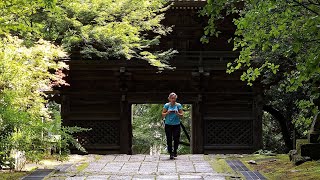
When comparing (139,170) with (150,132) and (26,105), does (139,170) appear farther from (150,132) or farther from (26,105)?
(150,132)

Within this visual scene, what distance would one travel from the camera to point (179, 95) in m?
16.4

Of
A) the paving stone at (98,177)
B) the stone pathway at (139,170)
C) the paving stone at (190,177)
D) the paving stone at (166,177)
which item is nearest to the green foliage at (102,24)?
the stone pathway at (139,170)

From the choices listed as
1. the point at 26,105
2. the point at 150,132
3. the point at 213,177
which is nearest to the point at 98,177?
the point at 213,177

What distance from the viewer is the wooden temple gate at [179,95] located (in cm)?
1606

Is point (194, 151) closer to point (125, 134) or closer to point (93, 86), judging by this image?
point (125, 134)

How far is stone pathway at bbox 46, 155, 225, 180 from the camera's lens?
7040 mm

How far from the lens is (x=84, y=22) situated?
43.6ft

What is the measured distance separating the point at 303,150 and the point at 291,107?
1198cm

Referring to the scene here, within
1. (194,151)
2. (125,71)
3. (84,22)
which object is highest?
(84,22)

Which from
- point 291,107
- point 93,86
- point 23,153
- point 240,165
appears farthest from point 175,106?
point 291,107

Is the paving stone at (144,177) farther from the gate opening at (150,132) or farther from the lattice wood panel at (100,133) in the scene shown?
the gate opening at (150,132)

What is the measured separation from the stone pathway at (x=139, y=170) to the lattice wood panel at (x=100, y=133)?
21.8 ft

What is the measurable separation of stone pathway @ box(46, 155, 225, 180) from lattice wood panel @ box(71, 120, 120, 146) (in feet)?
21.8

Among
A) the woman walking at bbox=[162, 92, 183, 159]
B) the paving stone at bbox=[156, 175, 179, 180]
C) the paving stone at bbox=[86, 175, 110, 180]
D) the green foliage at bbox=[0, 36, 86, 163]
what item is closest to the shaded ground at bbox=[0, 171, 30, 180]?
the green foliage at bbox=[0, 36, 86, 163]
